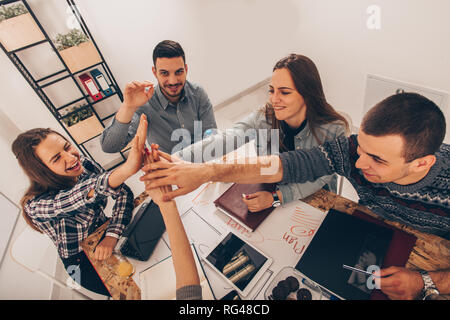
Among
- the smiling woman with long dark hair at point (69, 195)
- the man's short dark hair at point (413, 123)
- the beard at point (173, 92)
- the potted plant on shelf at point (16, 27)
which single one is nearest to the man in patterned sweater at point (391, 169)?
the man's short dark hair at point (413, 123)

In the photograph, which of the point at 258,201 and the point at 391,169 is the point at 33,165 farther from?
the point at 391,169

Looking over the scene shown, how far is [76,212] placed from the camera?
4.03 ft

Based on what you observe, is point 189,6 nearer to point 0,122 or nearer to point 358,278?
point 0,122

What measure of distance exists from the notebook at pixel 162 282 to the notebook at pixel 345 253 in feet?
1.24

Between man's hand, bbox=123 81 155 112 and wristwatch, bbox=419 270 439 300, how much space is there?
5.59 feet

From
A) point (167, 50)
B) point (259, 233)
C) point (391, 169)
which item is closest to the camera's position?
point (391, 169)

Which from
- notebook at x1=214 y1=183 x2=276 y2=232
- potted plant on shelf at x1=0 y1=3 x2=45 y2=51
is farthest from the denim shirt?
potted plant on shelf at x1=0 y1=3 x2=45 y2=51

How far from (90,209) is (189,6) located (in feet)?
9.36

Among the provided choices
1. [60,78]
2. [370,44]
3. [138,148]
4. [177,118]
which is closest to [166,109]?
[177,118]

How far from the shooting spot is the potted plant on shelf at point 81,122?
2611 millimetres

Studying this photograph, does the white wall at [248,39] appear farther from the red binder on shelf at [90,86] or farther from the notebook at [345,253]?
the notebook at [345,253]

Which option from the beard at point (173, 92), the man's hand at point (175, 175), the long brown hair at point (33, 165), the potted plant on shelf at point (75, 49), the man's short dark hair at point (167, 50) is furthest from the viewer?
the potted plant on shelf at point (75, 49)

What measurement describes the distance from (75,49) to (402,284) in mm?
3054

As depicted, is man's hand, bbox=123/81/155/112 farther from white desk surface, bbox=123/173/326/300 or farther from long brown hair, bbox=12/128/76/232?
white desk surface, bbox=123/173/326/300
